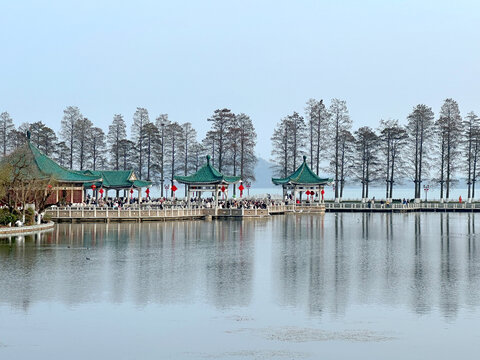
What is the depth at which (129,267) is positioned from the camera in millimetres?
39094

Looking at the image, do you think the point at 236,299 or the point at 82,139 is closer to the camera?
the point at 236,299

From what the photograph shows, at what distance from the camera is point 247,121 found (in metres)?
118

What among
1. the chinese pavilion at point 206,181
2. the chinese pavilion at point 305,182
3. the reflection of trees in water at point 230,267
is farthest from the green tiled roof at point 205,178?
the reflection of trees in water at point 230,267

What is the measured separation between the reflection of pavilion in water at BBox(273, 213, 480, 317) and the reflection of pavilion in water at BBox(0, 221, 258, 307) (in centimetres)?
235

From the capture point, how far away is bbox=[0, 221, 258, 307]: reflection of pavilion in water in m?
30.3

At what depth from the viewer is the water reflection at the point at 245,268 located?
2978 centimetres

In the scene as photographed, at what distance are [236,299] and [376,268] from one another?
39.2 ft

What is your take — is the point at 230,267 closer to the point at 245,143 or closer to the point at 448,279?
the point at 448,279

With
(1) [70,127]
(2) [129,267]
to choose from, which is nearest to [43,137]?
(1) [70,127]

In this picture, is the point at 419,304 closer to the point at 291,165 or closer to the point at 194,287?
the point at 194,287

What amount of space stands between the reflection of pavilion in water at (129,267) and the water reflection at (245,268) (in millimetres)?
45

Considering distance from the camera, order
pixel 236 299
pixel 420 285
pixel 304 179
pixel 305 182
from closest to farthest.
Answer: pixel 236 299, pixel 420 285, pixel 305 182, pixel 304 179

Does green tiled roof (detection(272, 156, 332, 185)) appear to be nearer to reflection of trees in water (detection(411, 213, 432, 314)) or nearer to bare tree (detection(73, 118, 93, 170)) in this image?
bare tree (detection(73, 118, 93, 170))

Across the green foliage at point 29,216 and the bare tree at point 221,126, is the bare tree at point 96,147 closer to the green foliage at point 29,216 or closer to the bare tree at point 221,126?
the bare tree at point 221,126
